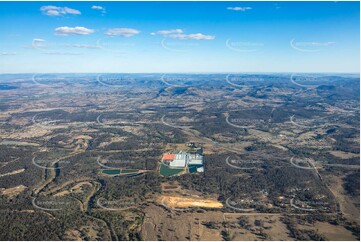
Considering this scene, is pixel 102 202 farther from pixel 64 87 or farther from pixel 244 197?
pixel 64 87

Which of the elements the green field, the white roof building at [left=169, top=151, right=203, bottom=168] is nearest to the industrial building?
the white roof building at [left=169, top=151, right=203, bottom=168]

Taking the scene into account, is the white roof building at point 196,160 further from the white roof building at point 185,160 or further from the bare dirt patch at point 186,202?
the bare dirt patch at point 186,202

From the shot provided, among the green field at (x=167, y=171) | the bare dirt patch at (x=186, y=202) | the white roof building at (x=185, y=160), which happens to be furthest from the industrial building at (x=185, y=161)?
the bare dirt patch at (x=186, y=202)

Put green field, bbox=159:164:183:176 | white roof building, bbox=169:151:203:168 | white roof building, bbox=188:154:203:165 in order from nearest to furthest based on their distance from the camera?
green field, bbox=159:164:183:176 → white roof building, bbox=169:151:203:168 → white roof building, bbox=188:154:203:165

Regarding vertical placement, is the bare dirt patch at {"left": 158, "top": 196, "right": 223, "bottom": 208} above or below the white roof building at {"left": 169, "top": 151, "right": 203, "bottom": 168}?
above

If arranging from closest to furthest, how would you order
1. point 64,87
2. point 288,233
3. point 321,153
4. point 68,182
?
1. point 288,233
2. point 68,182
3. point 321,153
4. point 64,87

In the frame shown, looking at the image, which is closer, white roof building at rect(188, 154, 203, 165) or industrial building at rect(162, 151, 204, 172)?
industrial building at rect(162, 151, 204, 172)

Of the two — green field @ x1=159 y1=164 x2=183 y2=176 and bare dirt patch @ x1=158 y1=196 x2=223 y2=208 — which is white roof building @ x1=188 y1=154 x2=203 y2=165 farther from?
bare dirt patch @ x1=158 y1=196 x2=223 y2=208

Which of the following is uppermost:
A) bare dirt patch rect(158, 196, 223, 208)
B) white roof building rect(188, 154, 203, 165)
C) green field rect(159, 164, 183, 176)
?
bare dirt patch rect(158, 196, 223, 208)

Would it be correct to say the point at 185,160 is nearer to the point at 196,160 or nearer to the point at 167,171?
the point at 196,160

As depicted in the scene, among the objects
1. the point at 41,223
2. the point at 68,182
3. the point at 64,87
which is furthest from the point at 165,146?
the point at 64,87

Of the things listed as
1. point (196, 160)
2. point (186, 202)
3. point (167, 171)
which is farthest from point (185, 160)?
point (186, 202)
